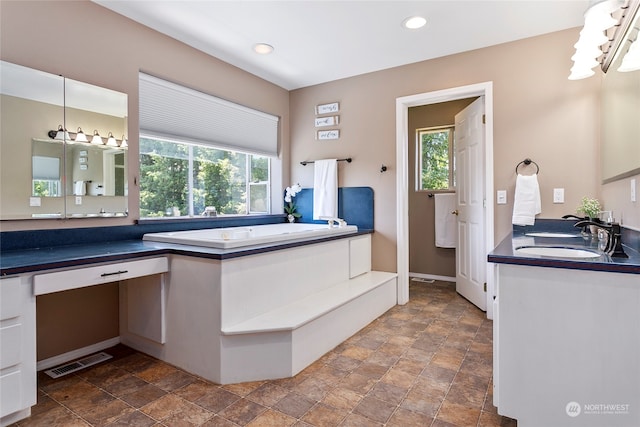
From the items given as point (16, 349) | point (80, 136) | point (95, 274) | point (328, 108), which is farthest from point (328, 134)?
point (16, 349)

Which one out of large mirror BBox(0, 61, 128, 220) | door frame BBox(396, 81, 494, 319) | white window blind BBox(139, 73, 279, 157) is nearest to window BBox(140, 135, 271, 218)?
white window blind BBox(139, 73, 279, 157)

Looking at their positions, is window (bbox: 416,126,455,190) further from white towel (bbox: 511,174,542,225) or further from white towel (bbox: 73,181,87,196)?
white towel (bbox: 73,181,87,196)

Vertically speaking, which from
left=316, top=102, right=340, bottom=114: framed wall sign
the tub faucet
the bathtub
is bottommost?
the bathtub

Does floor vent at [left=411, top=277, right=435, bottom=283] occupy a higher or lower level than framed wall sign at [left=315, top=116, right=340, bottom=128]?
lower

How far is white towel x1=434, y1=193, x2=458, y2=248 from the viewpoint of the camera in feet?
14.2

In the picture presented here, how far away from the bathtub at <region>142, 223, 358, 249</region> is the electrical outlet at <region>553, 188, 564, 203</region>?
173 centimetres

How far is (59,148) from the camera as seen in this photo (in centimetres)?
220

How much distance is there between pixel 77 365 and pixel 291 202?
2616 mm

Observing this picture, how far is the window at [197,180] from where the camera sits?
9.67 ft

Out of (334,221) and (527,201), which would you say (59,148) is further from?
(527,201)

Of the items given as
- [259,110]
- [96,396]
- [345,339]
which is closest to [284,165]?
[259,110]

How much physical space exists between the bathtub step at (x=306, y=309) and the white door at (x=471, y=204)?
0.91 meters

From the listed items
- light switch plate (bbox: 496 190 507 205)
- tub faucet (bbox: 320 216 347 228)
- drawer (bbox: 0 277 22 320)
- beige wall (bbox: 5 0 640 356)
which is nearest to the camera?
drawer (bbox: 0 277 22 320)

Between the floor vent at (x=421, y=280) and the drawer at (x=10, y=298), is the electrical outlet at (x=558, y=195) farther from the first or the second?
the drawer at (x=10, y=298)
